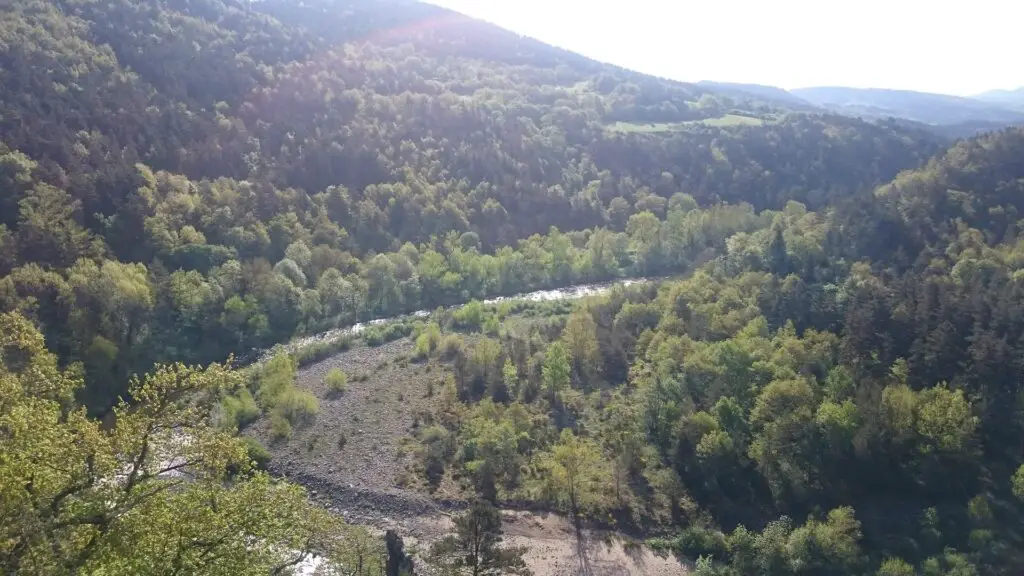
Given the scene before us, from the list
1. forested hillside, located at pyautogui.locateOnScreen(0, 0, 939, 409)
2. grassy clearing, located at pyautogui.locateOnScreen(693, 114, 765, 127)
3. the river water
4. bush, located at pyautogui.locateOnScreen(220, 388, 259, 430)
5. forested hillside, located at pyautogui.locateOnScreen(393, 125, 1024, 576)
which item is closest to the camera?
forested hillside, located at pyautogui.locateOnScreen(393, 125, 1024, 576)

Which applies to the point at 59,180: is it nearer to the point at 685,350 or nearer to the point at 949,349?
the point at 685,350

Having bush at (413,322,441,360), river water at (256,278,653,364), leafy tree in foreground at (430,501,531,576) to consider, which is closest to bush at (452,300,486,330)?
bush at (413,322,441,360)

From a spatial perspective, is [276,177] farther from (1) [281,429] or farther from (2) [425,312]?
(1) [281,429]

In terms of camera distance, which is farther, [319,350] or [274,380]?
[319,350]

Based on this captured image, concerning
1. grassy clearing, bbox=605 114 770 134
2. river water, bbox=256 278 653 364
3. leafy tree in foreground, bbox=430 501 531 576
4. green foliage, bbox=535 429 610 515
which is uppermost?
grassy clearing, bbox=605 114 770 134

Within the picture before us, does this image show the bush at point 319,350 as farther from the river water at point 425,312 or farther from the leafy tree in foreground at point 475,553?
the leafy tree in foreground at point 475,553

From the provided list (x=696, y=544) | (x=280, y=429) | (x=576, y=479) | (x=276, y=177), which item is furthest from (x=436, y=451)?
(x=276, y=177)

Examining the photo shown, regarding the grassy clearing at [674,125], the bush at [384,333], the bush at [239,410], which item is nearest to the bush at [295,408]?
the bush at [239,410]

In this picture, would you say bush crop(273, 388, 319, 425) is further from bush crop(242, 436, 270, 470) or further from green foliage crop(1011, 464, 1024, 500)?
green foliage crop(1011, 464, 1024, 500)
